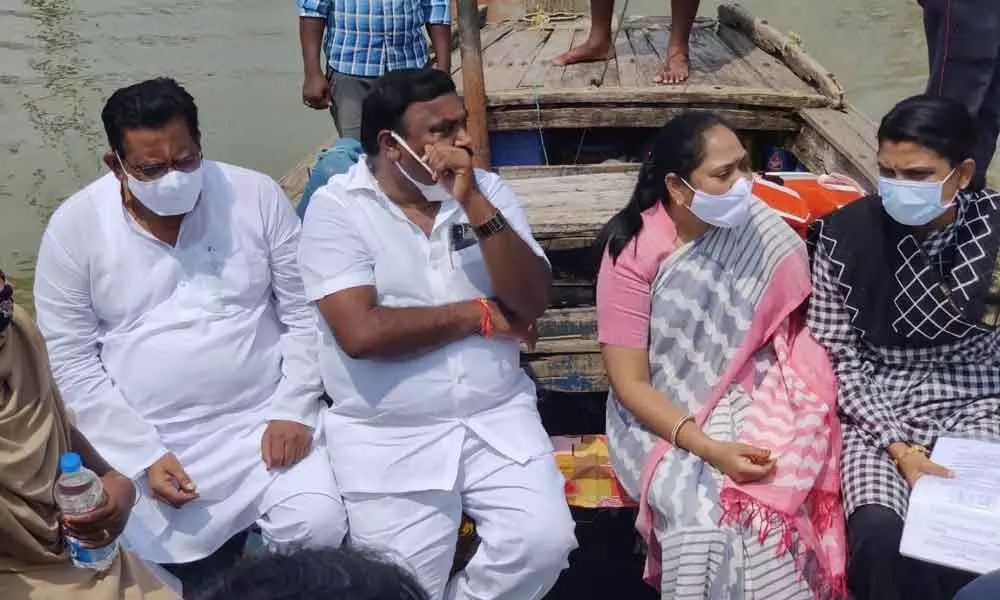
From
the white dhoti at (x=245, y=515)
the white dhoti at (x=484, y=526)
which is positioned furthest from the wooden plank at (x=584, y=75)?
the white dhoti at (x=245, y=515)

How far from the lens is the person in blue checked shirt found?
14.7 feet

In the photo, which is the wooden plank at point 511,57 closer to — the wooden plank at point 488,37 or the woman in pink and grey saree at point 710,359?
the wooden plank at point 488,37

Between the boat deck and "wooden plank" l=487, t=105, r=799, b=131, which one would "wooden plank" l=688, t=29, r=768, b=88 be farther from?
"wooden plank" l=487, t=105, r=799, b=131

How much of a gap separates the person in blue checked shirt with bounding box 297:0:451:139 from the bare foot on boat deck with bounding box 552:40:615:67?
79 centimetres

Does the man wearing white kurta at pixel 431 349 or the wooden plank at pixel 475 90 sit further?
the wooden plank at pixel 475 90

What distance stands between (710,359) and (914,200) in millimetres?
669

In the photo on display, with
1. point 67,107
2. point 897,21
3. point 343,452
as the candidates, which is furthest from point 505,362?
point 897,21

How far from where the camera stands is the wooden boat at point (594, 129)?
3.39 m

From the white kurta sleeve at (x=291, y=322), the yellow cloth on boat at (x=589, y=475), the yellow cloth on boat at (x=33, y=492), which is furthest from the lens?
the yellow cloth on boat at (x=589, y=475)

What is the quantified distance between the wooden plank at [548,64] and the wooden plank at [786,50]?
1.01 m

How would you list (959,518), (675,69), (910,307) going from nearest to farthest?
(959,518), (910,307), (675,69)

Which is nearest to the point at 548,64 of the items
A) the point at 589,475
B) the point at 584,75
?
the point at 584,75

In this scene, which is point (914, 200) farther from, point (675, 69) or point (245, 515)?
point (675, 69)

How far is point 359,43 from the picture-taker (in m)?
4.50
